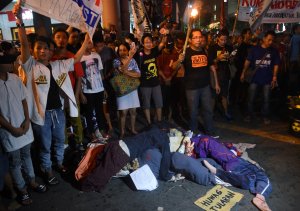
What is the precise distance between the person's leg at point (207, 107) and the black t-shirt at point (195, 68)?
0.15m

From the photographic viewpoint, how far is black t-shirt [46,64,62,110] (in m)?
4.13

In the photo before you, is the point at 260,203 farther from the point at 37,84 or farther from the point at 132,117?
the point at 37,84

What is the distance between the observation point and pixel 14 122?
355 centimetres

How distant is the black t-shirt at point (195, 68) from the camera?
553cm

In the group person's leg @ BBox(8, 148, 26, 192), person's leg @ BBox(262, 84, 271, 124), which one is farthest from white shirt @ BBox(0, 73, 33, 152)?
person's leg @ BBox(262, 84, 271, 124)

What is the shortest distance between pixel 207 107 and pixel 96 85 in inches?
88.0

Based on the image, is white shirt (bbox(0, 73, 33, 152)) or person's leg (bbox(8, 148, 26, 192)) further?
person's leg (bbox(8, 148, 26, 192))

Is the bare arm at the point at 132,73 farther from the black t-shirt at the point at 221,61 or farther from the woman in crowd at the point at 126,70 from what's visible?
the black t-shirt at the point at 221,61

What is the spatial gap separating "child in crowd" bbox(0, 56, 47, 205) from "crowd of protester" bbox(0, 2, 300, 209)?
0.01 metres

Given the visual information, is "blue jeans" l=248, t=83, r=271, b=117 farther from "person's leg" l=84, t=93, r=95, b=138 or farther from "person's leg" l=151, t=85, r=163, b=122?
"person's leg" l=84, t=93, r=95, b=138

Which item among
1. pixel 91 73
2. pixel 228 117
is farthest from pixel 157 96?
pixel 228 117

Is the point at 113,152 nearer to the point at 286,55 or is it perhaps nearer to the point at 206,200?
the point at 206,200

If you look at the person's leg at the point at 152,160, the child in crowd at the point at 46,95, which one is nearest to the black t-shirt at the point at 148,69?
the child in crowd at the point at 46,95

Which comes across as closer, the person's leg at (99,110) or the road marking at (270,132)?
the road marking at (270,132)
